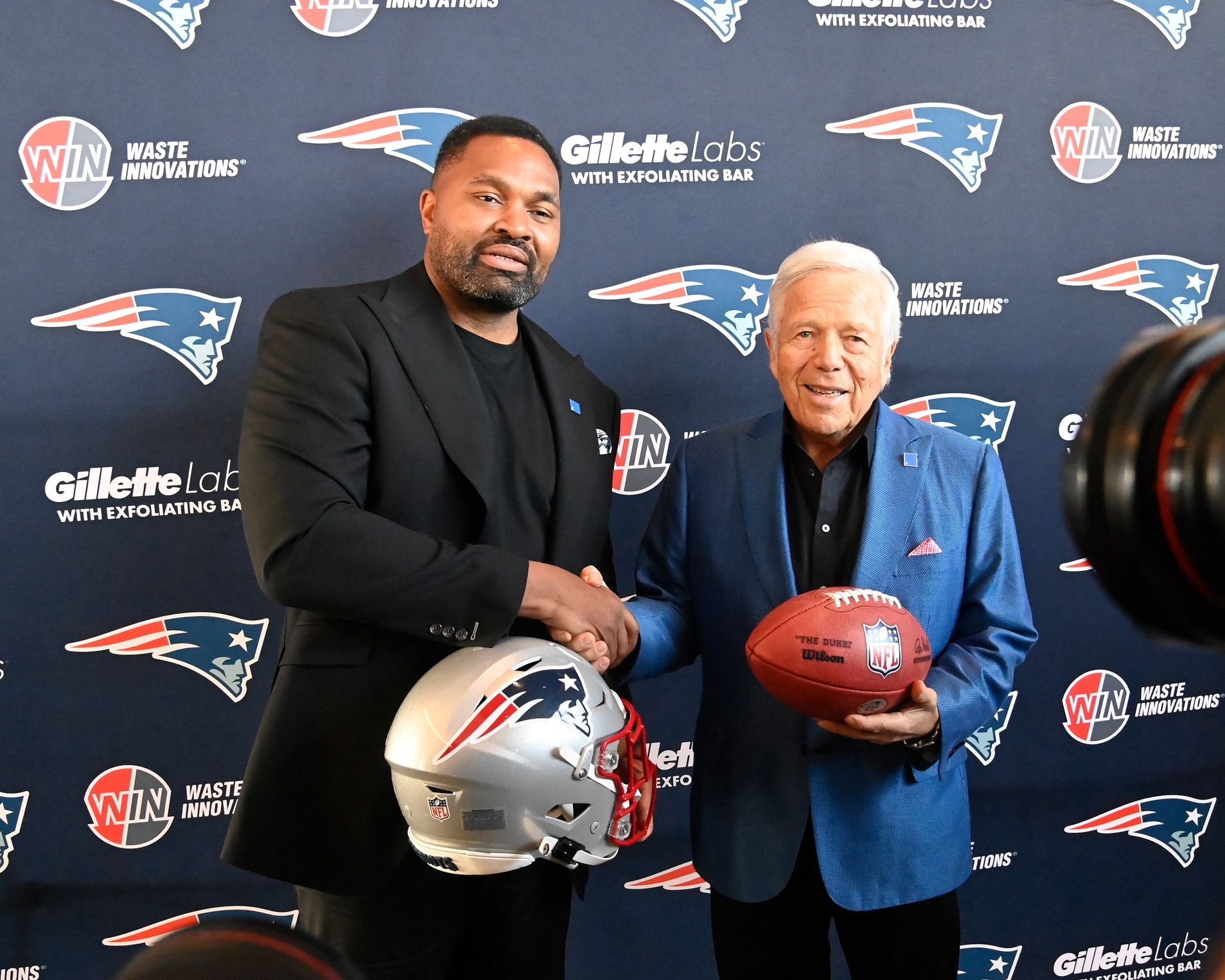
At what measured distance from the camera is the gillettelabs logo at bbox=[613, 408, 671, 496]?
2777mm

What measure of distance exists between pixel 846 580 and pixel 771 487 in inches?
8.7

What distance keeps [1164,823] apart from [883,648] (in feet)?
6.31

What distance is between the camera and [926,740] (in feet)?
6.12

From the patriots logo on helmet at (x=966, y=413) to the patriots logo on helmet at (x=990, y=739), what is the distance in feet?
2.37

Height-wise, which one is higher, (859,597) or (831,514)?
(831,514)

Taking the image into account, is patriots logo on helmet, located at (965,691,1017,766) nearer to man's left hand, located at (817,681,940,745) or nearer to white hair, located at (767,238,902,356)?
man's left hand, located at (817,681,940,745)

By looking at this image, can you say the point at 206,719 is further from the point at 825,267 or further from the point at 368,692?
the point at 825,267

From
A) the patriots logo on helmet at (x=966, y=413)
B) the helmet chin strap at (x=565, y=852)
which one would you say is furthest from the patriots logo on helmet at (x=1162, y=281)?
the helmet chin strap at (x=565, y=852)

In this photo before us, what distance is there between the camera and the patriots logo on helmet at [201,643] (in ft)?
8.48

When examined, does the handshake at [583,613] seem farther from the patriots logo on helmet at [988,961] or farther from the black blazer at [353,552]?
the patriots logo on helmet at [988,961]

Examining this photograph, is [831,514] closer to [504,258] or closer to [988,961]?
[504,258]

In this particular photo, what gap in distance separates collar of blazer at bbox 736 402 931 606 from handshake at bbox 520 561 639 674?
279 mm

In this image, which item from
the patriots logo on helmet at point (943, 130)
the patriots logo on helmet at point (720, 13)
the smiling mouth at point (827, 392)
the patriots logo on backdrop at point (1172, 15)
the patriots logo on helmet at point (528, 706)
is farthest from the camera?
the patriots logo on backdrop at point (1172, 15)

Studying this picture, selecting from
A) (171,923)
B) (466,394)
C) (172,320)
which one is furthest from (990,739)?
(172,320)
